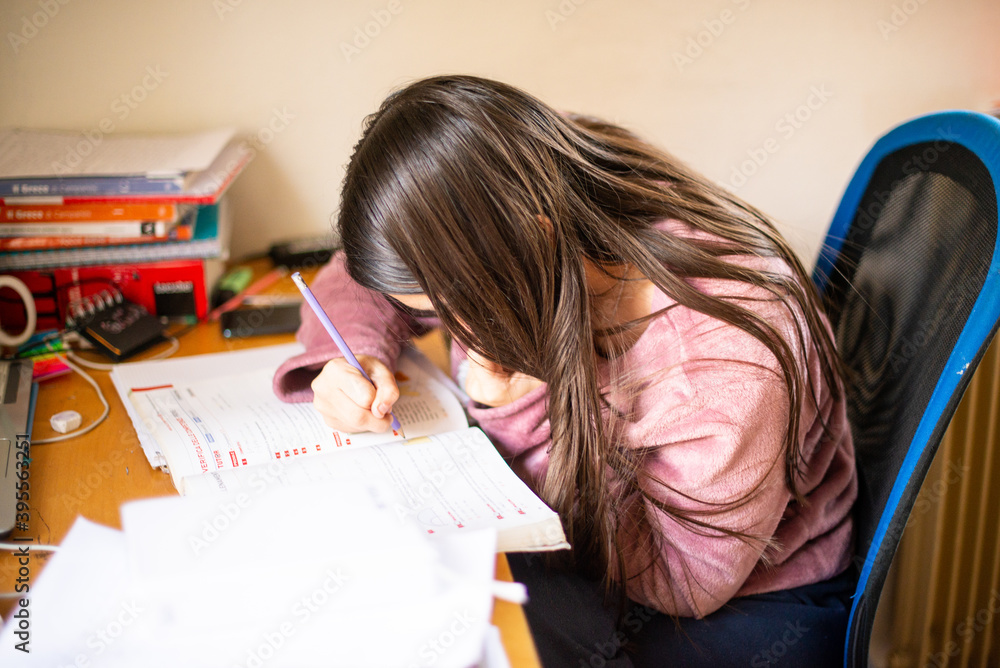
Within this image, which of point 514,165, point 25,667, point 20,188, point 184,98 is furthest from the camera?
point 184,98

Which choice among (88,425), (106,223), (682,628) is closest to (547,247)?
(682,628)

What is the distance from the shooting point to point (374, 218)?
0.63 m

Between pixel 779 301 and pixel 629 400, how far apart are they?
17cm

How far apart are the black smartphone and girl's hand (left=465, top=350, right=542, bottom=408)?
331mm

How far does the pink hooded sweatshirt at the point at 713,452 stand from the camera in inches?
25.6

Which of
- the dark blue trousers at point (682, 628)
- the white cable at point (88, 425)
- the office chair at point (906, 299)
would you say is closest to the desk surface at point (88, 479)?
the white cable at point (88, 425)

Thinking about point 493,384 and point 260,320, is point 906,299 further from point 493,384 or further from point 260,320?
point 260,320

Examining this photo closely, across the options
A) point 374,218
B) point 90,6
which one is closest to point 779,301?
point 374,218

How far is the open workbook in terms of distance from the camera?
0.57 metres

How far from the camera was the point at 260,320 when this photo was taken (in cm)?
101

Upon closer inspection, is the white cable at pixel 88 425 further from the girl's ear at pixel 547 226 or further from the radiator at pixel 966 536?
the radiator at pixel 966 536

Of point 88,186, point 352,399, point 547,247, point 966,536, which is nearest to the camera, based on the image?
point 547,247

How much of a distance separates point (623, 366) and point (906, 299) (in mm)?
307

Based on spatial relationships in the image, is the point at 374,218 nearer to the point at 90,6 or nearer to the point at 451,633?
the point at 451,633
